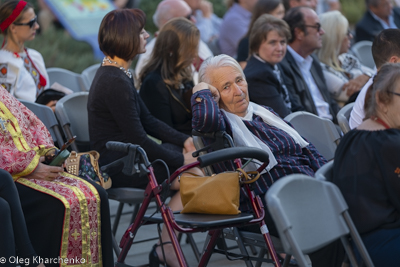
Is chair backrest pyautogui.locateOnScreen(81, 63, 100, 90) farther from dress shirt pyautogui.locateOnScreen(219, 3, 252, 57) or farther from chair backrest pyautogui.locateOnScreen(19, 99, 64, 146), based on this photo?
dress shirt pyautogui.locateOnScreen(219, 3, 252, 57)

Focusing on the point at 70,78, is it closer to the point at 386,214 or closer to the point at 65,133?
the point at 65,133

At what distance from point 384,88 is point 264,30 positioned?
2.46 m

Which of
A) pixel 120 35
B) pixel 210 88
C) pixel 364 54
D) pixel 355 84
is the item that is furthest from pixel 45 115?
pixel 364 54

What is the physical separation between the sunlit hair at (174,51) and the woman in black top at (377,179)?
2174 mm

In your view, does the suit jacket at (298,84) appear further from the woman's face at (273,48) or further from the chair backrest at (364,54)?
the chair backrest at (364,54)

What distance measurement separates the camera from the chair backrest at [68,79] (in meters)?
5.82

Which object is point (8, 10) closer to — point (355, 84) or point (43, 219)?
point (43, 219)

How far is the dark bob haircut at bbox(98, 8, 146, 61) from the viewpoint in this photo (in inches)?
164

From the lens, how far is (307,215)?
7.68ft

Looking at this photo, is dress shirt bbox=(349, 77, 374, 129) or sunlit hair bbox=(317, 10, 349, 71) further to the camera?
sunlit hair bbox=(317, 10, 349, 71)

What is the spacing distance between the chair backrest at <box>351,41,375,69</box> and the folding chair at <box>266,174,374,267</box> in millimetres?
5497

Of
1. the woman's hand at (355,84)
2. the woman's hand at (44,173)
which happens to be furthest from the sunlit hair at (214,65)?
the woman's hand at (355,84)

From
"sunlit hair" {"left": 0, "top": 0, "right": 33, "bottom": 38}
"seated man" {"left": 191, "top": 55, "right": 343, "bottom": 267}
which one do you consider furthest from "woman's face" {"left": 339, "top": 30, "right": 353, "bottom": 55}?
"sunlit hair" {"left": 0, "top": 0, "right": 33, "bottom": 38}

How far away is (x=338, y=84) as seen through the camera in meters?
6.09
